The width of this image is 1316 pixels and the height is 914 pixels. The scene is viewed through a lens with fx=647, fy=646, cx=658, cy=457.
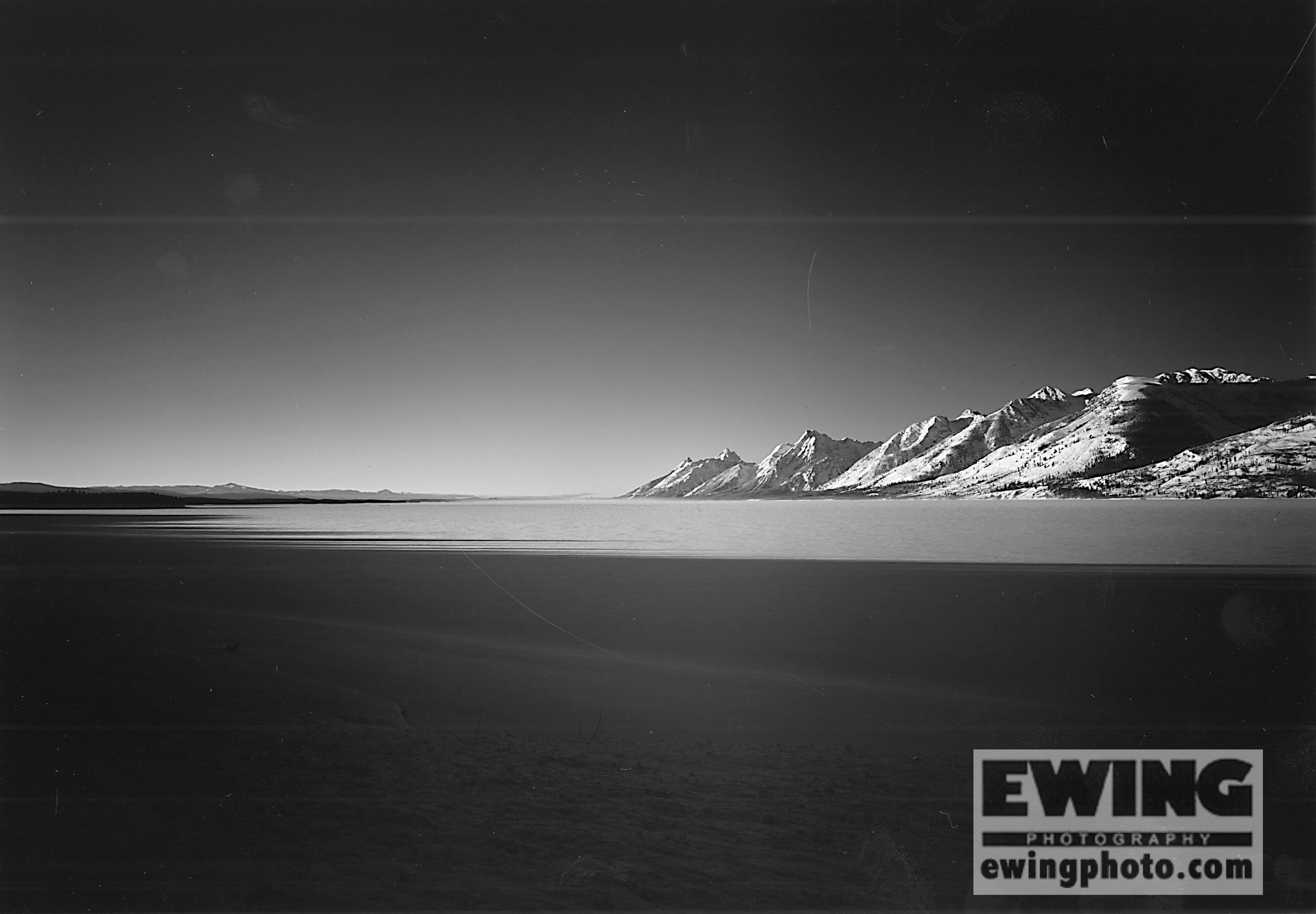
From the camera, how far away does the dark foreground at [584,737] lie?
3117 millimetres

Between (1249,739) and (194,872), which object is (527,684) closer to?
(194,872)

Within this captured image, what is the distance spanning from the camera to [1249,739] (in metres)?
4.39

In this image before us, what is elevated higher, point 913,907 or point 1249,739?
point 1249,739

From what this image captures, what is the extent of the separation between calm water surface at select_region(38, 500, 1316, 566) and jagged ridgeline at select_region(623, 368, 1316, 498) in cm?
131

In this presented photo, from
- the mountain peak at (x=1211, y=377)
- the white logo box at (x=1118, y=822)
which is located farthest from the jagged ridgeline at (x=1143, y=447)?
the white logo box at (x=1118, y=822)

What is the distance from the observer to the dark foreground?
312 centimetres

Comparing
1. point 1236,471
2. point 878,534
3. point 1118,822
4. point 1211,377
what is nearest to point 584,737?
point 1118,822

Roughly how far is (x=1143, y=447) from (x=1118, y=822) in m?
138

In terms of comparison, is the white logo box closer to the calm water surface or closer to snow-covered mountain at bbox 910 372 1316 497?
the calm water surface

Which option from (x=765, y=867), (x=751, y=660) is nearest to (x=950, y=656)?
(x=751, y=660)

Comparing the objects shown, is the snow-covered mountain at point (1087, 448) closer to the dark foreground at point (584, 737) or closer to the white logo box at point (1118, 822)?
the dark foreground at point (584, 737)

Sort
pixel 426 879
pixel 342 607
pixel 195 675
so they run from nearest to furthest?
pixel 426 879 < pixel 195 675 < pixel 342 607

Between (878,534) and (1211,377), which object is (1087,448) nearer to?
(878,534)

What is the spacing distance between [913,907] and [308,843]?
2994 millimetres
